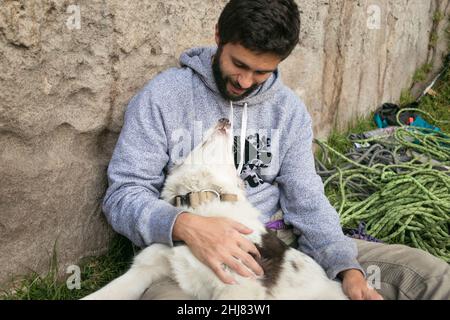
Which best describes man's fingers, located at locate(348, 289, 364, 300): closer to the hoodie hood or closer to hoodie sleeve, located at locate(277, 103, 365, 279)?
hoodie sleeve, located at locate(277, 103, 365, 279)

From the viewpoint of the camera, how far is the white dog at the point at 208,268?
1.98 meters

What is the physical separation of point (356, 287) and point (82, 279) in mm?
1312

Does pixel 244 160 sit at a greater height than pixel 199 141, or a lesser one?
lesser

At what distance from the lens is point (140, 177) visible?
226 centimetres

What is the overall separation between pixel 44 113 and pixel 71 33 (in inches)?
14.1

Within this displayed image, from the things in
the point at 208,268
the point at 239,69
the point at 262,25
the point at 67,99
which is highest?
the point at 262,25

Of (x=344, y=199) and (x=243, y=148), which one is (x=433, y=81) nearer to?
(x=344, y=199)

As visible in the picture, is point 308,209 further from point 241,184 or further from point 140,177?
point 140,177

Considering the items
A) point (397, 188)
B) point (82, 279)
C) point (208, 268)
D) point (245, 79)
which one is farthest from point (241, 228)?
point (397, 188)

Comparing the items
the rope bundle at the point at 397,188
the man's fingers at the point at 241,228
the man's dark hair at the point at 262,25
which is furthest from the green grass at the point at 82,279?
the rope bundle at the point at 397,188

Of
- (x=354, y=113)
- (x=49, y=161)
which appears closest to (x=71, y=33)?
(x=49, y=161)

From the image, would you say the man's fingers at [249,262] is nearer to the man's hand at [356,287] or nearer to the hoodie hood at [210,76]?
the man's hand at [356,287]
